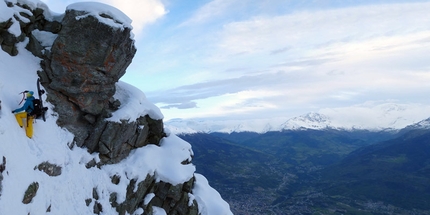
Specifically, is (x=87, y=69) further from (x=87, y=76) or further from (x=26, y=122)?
(x=26, y=122)

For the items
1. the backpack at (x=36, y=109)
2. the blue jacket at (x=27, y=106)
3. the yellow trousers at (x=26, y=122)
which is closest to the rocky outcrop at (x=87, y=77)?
the backpack at (x=36, y=109)

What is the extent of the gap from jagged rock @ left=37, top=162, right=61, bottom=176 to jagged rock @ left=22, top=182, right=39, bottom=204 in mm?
1666

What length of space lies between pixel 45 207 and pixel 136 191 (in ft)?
34.0

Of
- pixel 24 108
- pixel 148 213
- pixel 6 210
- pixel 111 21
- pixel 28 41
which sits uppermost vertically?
pixel 111 21

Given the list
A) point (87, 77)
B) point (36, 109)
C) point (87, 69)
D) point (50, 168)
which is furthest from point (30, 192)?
point (87, 69)

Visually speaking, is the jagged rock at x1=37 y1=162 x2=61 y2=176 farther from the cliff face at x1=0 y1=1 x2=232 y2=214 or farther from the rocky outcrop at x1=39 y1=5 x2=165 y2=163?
the rocky outcrop at x1=39 y1=5 x2=165 y2=163

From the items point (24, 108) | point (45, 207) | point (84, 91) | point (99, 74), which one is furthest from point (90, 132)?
point (45, 207)

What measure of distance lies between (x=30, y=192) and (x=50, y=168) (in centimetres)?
318

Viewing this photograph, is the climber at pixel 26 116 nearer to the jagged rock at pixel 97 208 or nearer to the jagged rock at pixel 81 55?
the jagged rock at pixel 81 55

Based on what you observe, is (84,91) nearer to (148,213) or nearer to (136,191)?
(136,191)

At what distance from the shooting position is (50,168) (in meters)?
22.3

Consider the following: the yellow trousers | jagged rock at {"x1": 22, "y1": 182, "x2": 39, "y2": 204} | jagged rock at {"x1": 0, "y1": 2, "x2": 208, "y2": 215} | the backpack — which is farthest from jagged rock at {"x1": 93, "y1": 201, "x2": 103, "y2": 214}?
the backpack

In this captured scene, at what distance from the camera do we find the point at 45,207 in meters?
20.2

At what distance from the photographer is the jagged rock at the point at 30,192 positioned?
18.8 meters
